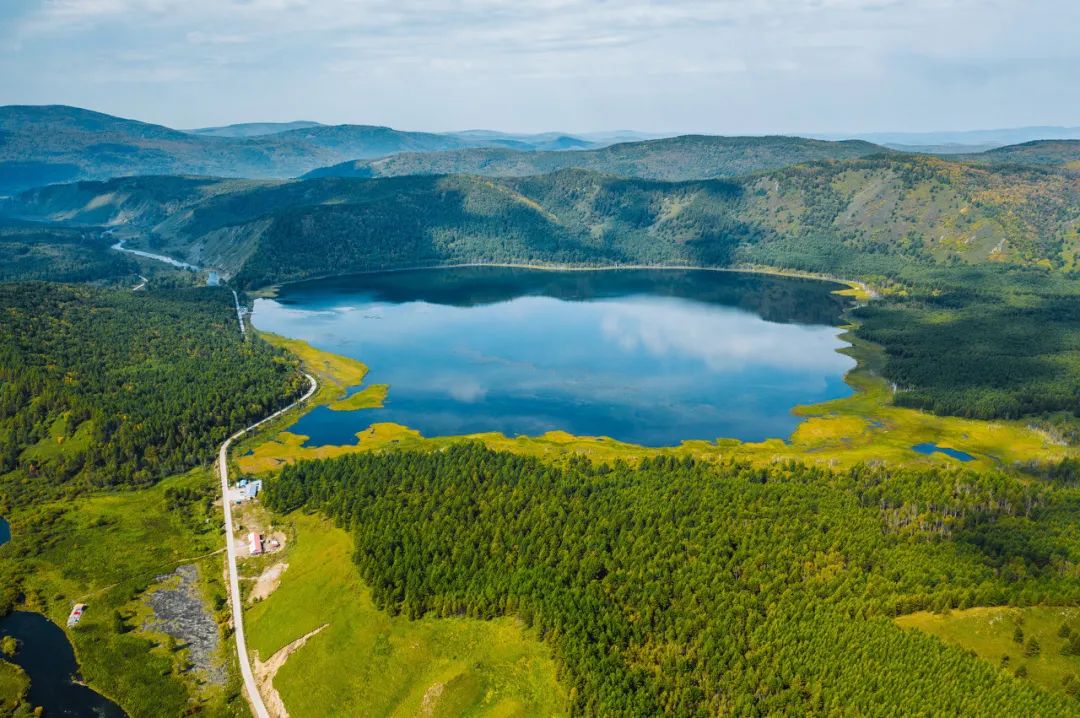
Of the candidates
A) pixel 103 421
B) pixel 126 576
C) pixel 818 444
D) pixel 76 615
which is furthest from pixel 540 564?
pixel 103 421

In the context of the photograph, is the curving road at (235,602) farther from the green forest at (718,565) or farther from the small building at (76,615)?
the small building at (76,615)

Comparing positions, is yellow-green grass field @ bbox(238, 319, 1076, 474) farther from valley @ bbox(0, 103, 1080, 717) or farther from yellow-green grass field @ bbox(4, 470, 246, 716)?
yellow-green grass field @ bbox(4, 470, 246, 716)

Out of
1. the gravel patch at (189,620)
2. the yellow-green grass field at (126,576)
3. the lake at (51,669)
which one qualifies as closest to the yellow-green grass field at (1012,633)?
the yellow-green grass field at (126,576)

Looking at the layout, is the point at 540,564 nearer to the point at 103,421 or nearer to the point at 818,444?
the point at 818,444

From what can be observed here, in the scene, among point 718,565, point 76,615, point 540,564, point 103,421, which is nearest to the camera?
point 718,565

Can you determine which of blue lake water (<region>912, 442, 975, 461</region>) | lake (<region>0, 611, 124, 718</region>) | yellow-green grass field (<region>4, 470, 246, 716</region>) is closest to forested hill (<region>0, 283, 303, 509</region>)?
yellow-green grass field (<region>4, 470, 246, 716</region>)

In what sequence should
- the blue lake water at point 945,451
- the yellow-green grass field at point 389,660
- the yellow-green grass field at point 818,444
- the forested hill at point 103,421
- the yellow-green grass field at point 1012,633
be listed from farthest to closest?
the blue lake water at point 945,451, the yellow-green grass field at point 818,444, the forested hill at point 103,421, the yellow-green grass field at point 389,660, the yellow-green grass field at point 1012,633
